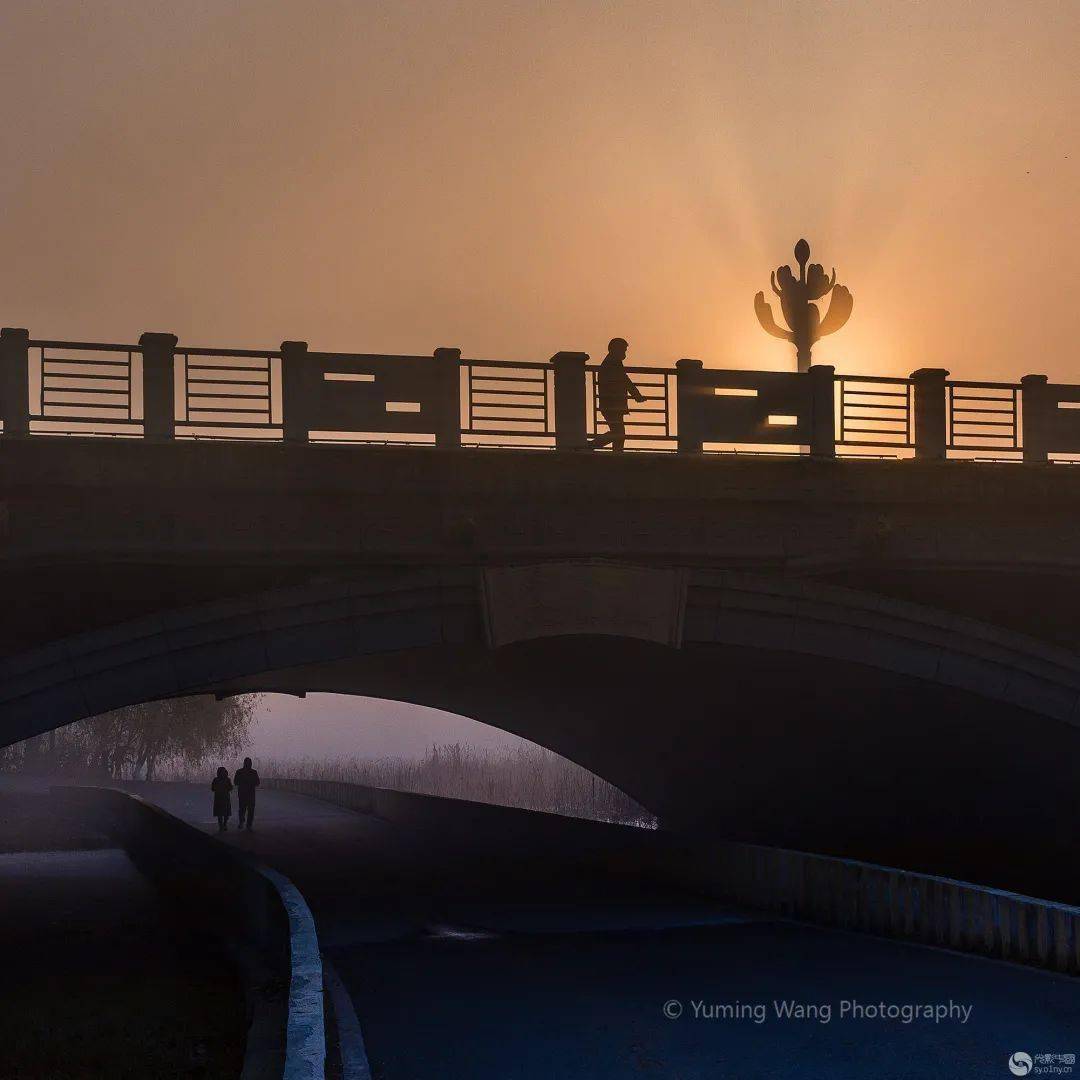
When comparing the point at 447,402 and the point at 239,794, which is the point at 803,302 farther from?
the point at 239,794

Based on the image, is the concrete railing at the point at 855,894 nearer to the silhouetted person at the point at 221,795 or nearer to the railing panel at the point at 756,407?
the railing panel at the point at 756,407

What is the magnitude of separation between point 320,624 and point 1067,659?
11647 millimetres

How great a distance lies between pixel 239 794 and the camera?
40.9 metres

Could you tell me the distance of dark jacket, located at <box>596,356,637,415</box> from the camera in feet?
72.0

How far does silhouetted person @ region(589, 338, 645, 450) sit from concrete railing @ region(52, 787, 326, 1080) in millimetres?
7684

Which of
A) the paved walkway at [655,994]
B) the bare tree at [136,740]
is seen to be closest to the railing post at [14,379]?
the paved walkway at [655,994]

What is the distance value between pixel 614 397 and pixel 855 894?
7825 mm

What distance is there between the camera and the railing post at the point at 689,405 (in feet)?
72.3

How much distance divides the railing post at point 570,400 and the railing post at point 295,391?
3.52 m

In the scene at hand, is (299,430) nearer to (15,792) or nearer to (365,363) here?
(365,363)

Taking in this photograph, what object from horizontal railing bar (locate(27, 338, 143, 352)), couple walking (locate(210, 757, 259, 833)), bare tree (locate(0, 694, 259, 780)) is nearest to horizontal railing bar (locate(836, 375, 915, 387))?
horizontal railing bar (locate(27, 338, 143, 352))

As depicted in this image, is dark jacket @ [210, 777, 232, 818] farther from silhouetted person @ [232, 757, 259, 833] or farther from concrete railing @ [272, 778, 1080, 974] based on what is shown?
concrete railing @ [272, 778, 1080, 974]

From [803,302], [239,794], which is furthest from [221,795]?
[803,302]

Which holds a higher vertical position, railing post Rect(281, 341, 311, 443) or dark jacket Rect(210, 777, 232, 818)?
railing post Rect(281, 341, 311, 443)
